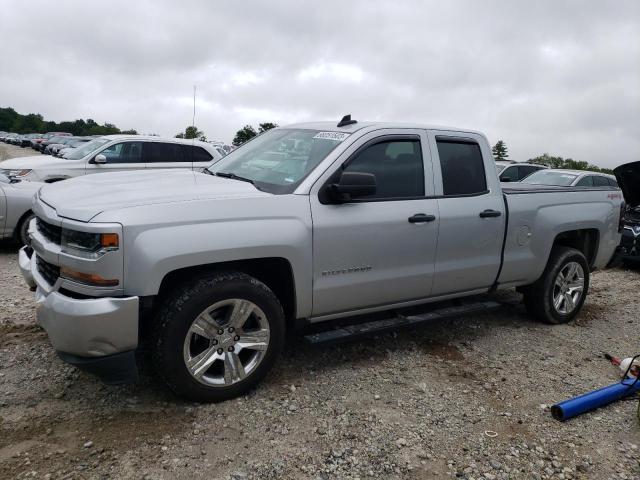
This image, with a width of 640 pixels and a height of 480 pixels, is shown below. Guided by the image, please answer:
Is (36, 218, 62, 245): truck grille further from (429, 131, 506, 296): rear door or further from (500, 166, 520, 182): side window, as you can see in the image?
(500, 166, 520, 182): side window

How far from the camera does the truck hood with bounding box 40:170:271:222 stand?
3.14 meters

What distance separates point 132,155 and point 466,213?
751cm

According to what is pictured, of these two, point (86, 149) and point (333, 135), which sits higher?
point (333, 135)

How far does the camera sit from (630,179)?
14.9ft

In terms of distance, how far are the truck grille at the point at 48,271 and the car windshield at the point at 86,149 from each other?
7.06 meters

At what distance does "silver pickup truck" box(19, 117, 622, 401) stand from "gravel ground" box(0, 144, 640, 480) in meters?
0.32

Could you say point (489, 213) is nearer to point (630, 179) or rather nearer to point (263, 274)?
point (630, 179)

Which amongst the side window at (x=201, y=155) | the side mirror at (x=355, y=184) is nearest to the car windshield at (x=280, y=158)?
the side mirror at (x=355, y=184)

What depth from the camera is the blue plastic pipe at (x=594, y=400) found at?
11.6 feet

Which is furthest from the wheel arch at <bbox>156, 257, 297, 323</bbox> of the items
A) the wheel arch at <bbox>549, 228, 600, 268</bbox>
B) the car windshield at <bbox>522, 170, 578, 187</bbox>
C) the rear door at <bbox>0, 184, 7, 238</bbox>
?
the car windshield at <bbox>522, 170, 578, 187</bbox>

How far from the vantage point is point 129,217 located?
300cm

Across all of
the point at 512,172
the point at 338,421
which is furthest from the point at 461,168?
the point at 512,172

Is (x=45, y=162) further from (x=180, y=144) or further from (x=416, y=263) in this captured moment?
(x=416, y=263)

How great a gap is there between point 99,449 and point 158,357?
57cm
